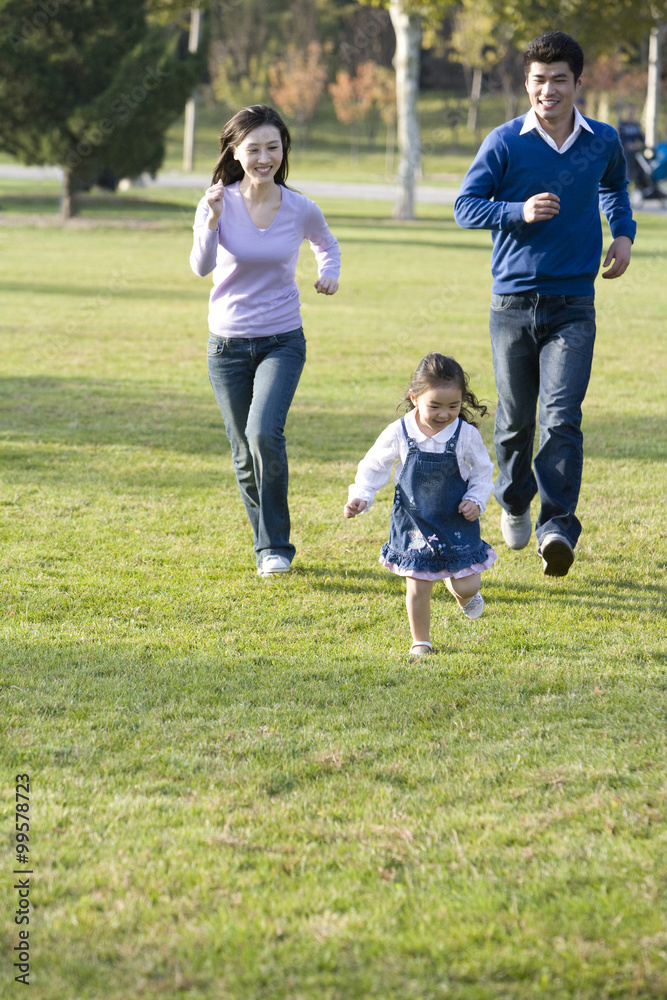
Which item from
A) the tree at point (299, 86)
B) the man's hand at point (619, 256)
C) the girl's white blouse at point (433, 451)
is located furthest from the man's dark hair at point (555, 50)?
the tree at point (299, 86)

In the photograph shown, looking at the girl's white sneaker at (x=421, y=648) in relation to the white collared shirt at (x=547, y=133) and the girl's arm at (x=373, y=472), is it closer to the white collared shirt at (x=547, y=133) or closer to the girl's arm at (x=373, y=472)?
the girl's arm at (x=373, y=472)

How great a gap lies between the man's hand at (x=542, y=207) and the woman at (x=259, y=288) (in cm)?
101

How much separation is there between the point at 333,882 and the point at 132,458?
17.2ft

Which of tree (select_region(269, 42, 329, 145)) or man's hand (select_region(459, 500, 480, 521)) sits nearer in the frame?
man's hand (select_region(459, 500, 480, 521))

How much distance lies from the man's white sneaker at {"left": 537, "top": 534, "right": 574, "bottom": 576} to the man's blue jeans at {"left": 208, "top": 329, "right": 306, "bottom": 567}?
1.21m

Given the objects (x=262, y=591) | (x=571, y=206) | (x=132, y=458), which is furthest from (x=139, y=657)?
(x=132, y=458)

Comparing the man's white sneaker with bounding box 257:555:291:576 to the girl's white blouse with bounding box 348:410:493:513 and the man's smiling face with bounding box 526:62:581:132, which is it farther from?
the man's smiling face with bounding box 526:62:581:132

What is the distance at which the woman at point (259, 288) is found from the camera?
17.1 ft

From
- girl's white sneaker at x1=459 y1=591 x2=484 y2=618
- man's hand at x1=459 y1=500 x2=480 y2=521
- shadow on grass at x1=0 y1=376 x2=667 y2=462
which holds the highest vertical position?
man's hand at x1=459 y1=500 x2=480 y2=521

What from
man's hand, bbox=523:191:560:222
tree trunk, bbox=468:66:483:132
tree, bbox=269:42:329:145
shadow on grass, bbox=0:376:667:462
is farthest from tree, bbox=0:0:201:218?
tree trunk, bbox=468:66:483:132

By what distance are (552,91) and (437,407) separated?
1.57m

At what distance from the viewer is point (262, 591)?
17.6 ft

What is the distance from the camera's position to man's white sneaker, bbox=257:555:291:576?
5555 mm

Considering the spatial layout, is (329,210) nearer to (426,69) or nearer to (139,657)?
(139,657)
